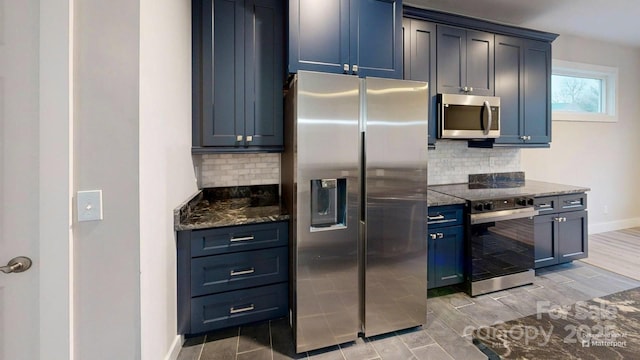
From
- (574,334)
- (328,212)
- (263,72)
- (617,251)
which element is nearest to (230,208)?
(328,212)

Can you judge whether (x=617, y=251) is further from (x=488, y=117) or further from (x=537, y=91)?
(x=488, y=117)

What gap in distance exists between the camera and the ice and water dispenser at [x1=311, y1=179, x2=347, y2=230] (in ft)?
6.40

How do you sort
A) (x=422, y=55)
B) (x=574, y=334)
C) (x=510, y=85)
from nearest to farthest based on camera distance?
1. (x=574, y=334)
2. (x=422, y=55)
3. (x=510, y=85)

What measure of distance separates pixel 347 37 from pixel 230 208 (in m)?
1.69

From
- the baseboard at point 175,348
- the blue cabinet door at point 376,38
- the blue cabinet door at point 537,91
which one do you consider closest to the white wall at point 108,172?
the baseboard at point 175,348

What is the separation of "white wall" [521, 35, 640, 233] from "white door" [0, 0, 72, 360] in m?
4.76

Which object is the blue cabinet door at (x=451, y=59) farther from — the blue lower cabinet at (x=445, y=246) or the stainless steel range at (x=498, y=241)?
the blue lower cabinet at (x=445, y=246)

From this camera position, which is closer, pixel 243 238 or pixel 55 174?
pixel 55 174

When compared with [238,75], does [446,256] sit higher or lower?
lower

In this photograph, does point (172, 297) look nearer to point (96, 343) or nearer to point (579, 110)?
point (96, 343)

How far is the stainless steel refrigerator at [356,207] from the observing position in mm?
1878

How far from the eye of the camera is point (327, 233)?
1.93 meters

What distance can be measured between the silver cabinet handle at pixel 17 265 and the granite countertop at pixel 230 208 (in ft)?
2.50

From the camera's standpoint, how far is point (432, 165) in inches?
132
